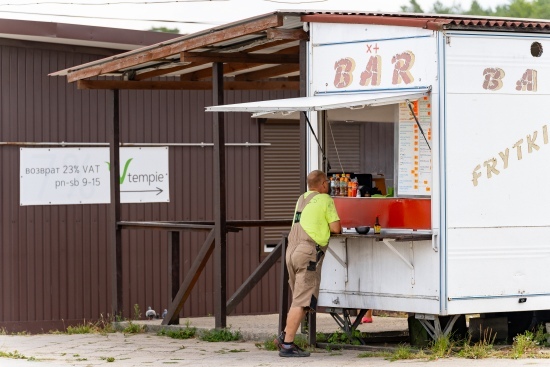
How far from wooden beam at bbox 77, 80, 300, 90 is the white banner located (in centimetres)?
175

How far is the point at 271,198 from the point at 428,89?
7718 mm

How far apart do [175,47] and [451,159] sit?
3.93m

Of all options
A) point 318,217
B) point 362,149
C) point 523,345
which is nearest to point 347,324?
point 318,217

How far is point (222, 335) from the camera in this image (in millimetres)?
14086

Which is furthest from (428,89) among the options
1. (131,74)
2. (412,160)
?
(131,74)

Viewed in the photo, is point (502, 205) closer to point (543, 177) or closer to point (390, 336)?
point (543, 177)

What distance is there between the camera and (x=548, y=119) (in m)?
12.3

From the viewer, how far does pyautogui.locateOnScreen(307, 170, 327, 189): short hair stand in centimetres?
1223

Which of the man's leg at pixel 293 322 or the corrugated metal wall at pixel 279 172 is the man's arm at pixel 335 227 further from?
the corrugated metal wall at pixel 279 172

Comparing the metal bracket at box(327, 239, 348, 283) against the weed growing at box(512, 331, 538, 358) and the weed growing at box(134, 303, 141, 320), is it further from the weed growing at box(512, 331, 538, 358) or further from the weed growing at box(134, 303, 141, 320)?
the weed growing at box(134, 303, 141, 320)

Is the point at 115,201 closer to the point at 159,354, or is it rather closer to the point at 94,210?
the point at 94,210

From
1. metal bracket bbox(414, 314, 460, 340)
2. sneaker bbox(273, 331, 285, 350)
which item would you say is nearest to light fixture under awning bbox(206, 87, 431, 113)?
metal bracket bbox(414, 314, 460, 340)

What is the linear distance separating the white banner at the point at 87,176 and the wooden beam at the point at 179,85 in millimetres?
1754

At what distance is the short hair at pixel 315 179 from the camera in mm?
12227
